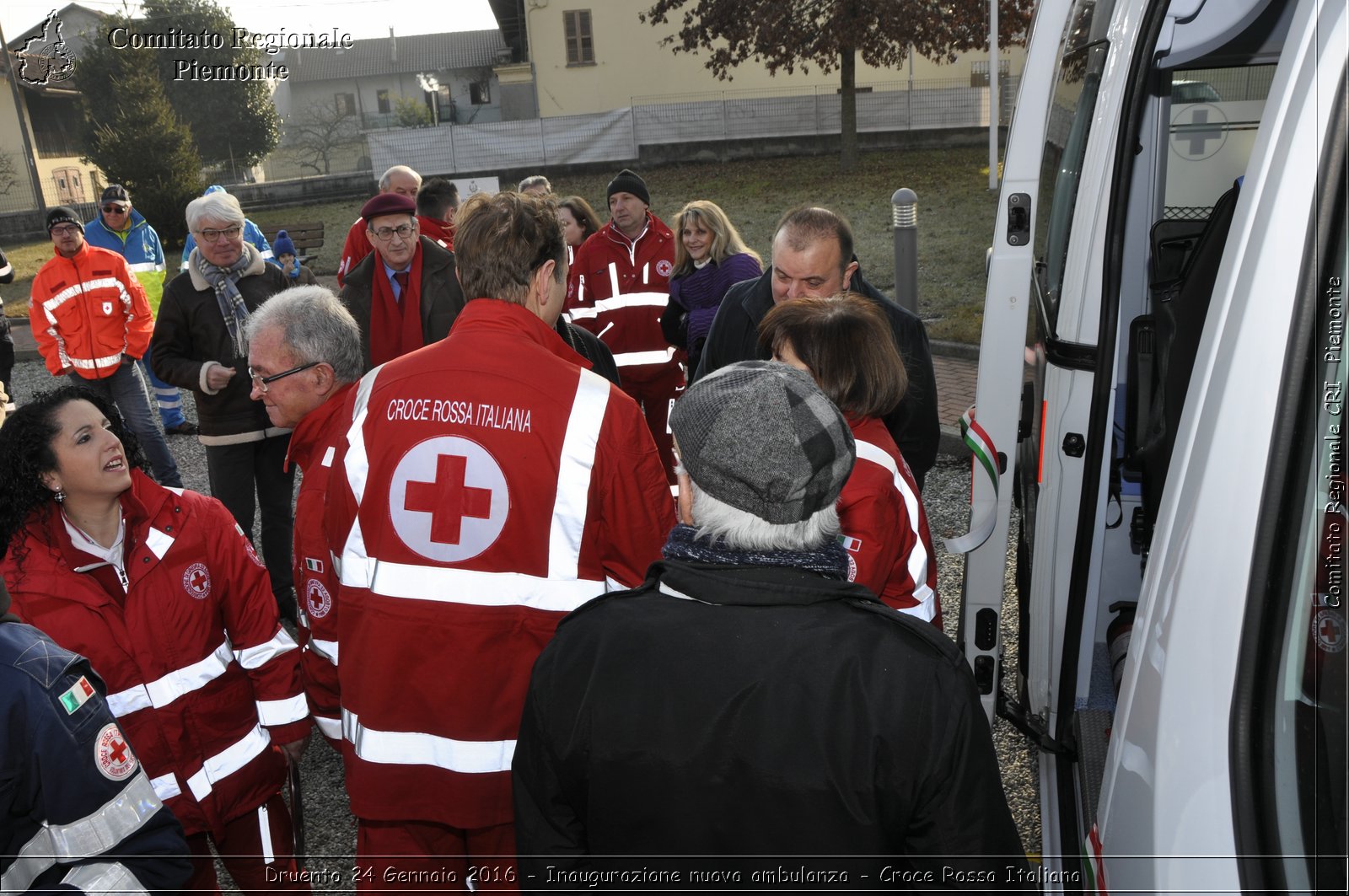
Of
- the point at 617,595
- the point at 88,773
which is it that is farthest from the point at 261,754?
the point at 617,595

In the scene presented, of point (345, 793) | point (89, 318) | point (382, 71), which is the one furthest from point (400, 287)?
point (382, 71)

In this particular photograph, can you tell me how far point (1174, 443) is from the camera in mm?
1673

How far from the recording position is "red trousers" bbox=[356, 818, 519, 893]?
2.42 metres

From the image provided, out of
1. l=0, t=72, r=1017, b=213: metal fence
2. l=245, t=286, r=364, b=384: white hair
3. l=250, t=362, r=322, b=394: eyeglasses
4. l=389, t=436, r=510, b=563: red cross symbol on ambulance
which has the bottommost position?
l=389, t=436, r=510, b=563: red cross symbol on ambulance

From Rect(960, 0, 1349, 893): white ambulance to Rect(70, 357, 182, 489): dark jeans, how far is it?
5543mm

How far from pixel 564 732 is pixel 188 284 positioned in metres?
4.02

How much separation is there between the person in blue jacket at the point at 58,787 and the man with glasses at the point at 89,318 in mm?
5945

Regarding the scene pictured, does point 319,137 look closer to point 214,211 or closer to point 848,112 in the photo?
point 848,112

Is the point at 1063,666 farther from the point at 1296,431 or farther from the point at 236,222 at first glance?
the point at 236,222

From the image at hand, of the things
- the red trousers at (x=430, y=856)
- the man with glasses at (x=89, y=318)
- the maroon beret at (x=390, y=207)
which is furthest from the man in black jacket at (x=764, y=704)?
the man with glasses at (x=89, y=318)

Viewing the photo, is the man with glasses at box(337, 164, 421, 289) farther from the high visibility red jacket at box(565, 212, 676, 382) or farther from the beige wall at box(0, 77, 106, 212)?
the beige wall at box(0, 77, 106, 212)

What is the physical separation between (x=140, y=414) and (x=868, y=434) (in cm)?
650

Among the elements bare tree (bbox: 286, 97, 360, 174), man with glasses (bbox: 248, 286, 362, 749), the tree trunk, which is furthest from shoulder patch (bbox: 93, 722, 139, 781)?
bare tree (bbox: 286, 97, 360, 174)

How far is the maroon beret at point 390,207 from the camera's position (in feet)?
16.0
